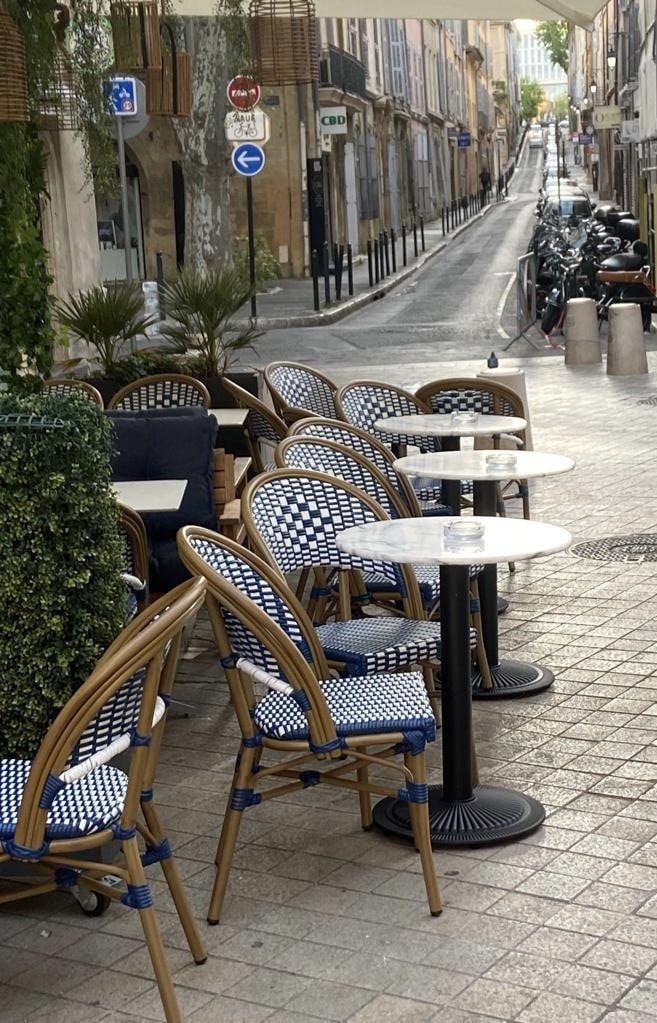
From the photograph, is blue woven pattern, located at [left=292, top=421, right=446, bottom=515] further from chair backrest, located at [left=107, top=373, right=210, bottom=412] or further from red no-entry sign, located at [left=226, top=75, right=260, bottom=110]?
red no-entry sign, located at [left=226, top=75, right=260, bottom=110]

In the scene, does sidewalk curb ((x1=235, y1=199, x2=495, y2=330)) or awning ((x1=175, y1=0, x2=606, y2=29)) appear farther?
sidewalk curb ((x1=235, y1=199, x2=495, y2=330))

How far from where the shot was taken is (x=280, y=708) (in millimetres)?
4059

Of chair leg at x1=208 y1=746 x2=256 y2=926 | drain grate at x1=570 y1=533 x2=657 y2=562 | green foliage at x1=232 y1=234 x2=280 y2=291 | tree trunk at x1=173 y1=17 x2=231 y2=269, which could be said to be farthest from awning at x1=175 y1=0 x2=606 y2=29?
tree trunk at x1=173 y1=17 x2=231 y2=269

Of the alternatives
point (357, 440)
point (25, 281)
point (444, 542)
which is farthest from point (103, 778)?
point (25, 281)

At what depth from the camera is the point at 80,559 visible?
3723mm

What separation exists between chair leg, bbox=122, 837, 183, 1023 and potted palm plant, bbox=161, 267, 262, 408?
533cm

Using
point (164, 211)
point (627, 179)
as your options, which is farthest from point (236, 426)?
point (627, 179)

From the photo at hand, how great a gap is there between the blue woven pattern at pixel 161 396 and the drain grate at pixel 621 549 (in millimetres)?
2045

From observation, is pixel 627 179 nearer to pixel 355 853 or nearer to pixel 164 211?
pixel 164 211

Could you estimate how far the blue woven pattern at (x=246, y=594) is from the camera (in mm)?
3982

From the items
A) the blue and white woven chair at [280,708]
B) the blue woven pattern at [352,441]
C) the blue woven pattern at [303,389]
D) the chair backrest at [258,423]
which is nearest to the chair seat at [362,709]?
the blue and white woven chair at [280,708]

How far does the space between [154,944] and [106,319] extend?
5.48 m

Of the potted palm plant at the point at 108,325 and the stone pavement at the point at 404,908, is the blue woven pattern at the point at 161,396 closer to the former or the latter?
the potted palm plant at the point at 108,325

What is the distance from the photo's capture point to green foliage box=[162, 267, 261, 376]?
8.56 metres
